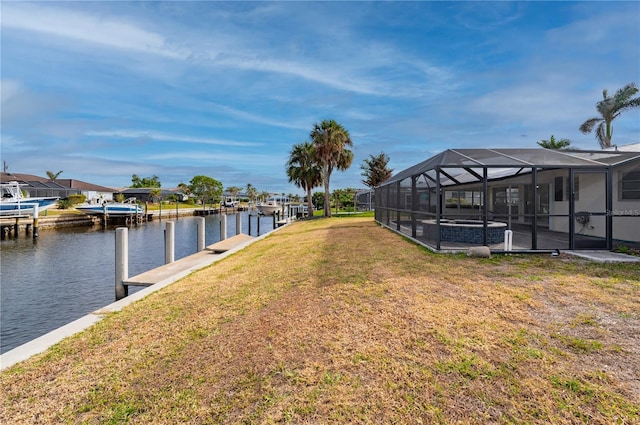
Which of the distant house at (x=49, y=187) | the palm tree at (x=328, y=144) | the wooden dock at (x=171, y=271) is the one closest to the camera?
the wooden dock at (x=171, y=271)

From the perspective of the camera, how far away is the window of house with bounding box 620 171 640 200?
9.03 m

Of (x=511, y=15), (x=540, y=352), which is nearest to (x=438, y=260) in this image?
(x=540, y=352)

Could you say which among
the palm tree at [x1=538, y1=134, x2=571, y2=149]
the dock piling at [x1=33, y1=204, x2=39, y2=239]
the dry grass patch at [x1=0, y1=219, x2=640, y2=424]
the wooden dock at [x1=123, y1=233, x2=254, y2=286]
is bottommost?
the wooden dock at [x1=123, y1=233, x2=254, y2=286]

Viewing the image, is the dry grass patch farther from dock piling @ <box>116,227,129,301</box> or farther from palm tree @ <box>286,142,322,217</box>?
palm tree @ <box>286,142,322,217</box>

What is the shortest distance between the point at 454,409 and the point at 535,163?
8.54 m

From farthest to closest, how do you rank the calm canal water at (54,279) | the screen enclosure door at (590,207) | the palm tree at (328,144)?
1. the palm tree at (328,144)
2. the screen enclosure door at (590,207)
3. the calm canal water at (54,279)

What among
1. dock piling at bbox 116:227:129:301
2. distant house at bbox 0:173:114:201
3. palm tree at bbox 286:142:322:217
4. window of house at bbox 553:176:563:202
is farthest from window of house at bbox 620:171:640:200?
distant house at bbox 0:173:114:201

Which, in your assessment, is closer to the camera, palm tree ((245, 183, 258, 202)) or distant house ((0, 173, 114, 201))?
distant house ((0, 173, 114, 201))

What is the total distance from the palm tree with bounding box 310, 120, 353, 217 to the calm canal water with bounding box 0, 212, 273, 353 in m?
13.4

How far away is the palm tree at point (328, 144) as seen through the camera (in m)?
27.9

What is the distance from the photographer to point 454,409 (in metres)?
2.49

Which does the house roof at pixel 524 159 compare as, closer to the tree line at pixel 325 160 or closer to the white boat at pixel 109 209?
the tree line at pixel 325 160

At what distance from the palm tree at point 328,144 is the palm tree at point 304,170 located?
146 inches

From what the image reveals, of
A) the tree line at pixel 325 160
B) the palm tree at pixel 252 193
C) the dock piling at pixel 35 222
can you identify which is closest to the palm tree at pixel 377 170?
the tree line at pixel 325 160
